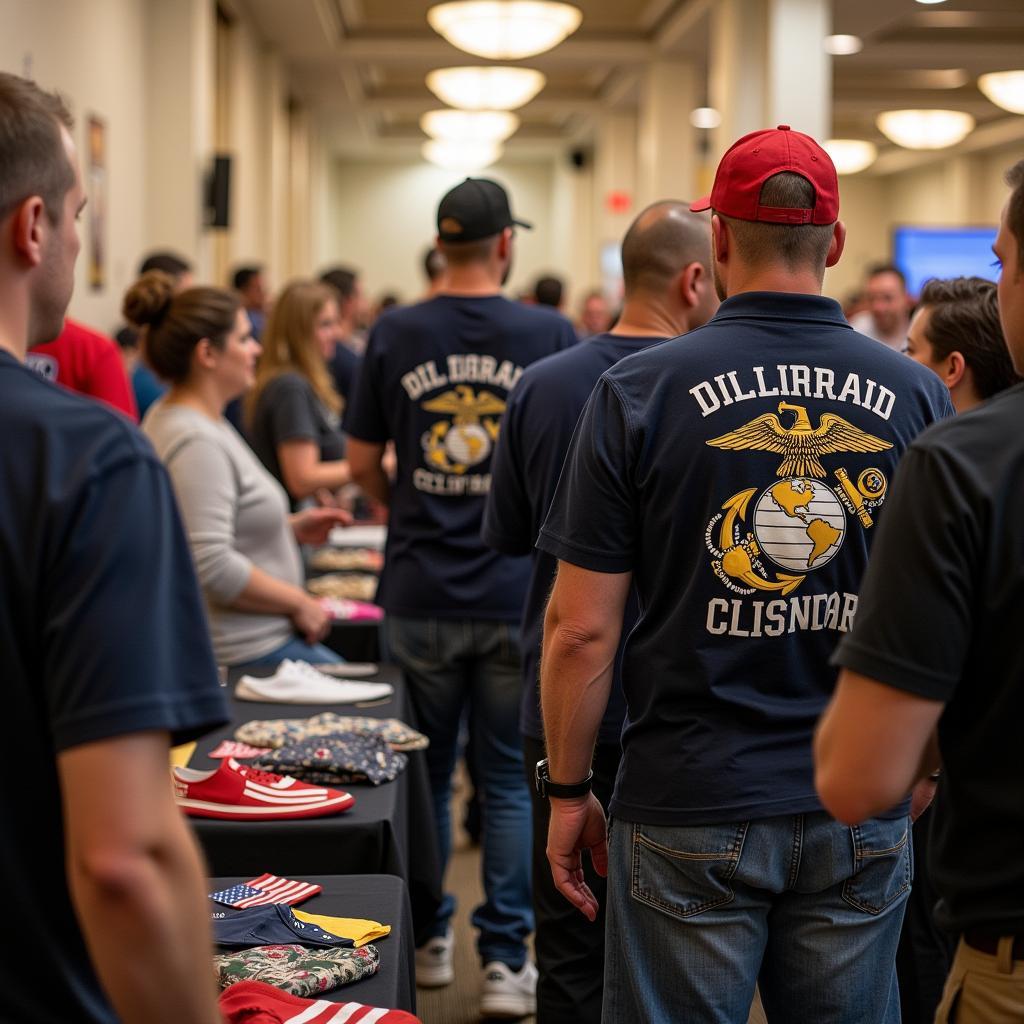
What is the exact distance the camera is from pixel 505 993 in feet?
10.0

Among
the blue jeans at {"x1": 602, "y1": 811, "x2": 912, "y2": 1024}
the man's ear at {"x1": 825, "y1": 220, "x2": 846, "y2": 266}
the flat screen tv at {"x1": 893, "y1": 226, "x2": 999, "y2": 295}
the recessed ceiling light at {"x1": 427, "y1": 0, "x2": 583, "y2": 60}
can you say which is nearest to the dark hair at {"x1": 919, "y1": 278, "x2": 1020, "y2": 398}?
the man's ear at {"x1": 825, "y1": 220, "x2": 846, "y2": 266}

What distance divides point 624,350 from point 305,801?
3.07 feet

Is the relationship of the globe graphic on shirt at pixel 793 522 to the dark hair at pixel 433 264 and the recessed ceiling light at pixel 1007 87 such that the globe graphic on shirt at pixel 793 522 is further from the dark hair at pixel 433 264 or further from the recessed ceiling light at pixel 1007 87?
the recessed ceiling light at pixel 1007 87

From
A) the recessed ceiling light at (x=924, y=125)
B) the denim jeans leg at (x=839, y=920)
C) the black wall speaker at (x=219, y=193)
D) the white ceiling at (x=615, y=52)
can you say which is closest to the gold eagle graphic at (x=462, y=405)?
the denim jeans leg at (x=839, y=920)

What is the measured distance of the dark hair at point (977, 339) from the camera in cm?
230

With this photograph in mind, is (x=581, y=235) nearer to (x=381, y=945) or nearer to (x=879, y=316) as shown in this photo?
(x=879, y=316)

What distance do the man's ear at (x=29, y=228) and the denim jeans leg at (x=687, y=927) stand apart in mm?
983

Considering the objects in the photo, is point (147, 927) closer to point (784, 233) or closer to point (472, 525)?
point (784, 233)

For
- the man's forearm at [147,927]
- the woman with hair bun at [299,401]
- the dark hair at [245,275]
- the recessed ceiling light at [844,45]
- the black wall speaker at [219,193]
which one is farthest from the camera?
the recessed ceiling light at [844,45]

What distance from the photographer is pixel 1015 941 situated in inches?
47.7

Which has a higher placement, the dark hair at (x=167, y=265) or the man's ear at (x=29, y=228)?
the dark hair at (x=167, y=265)

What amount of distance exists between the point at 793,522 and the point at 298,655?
1.97 m

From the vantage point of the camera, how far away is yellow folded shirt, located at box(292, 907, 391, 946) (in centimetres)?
185

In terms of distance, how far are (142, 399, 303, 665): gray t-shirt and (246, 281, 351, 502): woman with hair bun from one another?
0.74m
